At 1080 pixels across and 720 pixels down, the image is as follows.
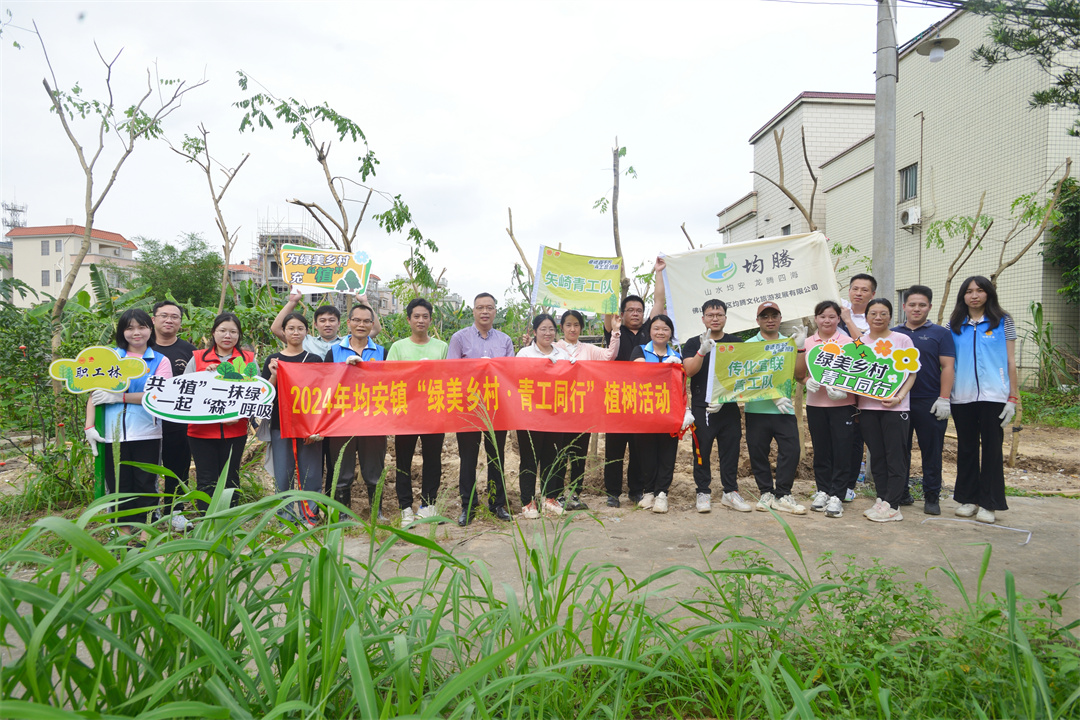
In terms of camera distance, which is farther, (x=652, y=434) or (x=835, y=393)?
(x=652, y=434)

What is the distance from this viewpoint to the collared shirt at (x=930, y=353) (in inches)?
172

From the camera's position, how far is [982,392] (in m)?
4.15

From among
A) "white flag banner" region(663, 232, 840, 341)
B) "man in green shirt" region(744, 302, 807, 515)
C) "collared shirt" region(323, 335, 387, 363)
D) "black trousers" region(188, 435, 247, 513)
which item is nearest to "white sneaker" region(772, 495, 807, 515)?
"man in green shirt" region(744, 302, 807, 515)

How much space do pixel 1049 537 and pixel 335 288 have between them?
5.20m

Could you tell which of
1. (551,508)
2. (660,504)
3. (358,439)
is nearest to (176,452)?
(358,439)

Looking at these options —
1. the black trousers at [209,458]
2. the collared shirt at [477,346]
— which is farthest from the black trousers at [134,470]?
the collared shirt at [477,346]

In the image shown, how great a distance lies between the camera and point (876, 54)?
5.48 m

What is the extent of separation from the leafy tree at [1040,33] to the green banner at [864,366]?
1732 mm

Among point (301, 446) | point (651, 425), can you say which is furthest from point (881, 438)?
point (301, 446)

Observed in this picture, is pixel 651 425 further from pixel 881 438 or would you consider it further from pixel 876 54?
pixel 876 54

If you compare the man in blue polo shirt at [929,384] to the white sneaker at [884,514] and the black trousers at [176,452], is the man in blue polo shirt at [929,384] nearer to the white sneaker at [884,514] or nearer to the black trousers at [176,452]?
the white sneaker at [884,514]

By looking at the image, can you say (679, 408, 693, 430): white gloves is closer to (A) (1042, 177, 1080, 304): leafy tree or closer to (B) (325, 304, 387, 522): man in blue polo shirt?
(B) (325, 304, 387, 522): man in blue polo shirt

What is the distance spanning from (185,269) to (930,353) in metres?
39.1

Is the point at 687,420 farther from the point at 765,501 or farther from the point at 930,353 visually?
the point at 930,353
